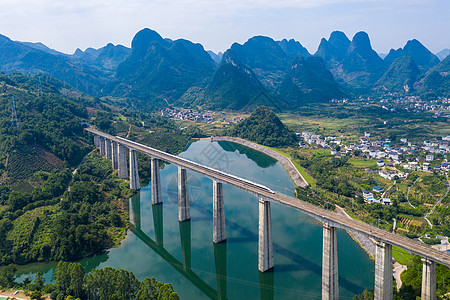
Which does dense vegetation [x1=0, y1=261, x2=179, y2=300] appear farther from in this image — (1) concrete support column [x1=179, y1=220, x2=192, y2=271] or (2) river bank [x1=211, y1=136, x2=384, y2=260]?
(2) river bank [x1=211, y1=136, x2=384, y2=260]

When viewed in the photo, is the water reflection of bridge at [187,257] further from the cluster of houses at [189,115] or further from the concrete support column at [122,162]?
the cluster of houses at [189,115]

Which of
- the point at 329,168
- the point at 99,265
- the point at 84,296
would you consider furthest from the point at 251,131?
the point at 84,296

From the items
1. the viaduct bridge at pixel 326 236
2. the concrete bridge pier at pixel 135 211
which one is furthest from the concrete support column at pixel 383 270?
the concrete bridge pier at pixel 135 211

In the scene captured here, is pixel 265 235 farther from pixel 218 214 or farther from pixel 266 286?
pixel 218 214

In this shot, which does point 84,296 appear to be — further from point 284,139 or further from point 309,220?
point 284,139

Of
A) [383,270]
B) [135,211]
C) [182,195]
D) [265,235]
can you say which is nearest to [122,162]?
[135,211]
